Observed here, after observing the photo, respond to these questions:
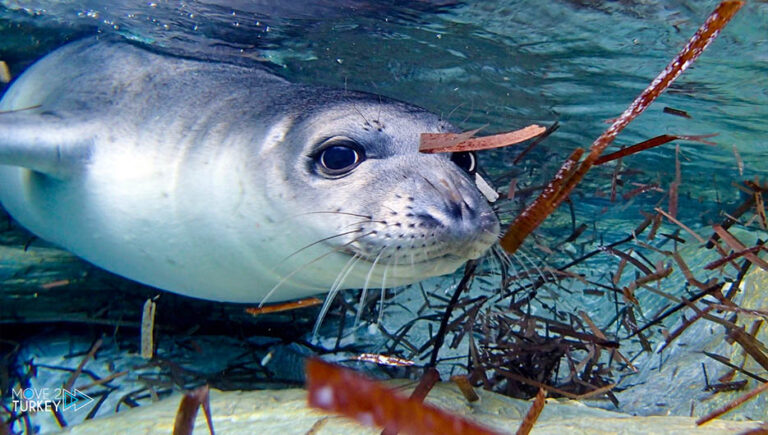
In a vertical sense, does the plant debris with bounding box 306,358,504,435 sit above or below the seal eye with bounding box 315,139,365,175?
below

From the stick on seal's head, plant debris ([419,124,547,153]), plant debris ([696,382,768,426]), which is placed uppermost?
plant debris ([419,124,547,153])

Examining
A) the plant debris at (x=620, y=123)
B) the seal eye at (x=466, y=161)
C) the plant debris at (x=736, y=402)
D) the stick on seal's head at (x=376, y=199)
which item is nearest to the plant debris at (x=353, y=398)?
the plant debris at (x=620, y=123)

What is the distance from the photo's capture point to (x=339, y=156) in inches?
91.6

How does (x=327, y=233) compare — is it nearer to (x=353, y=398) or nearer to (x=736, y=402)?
(x=353, y=398)

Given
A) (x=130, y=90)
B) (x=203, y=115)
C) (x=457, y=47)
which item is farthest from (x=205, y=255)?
(x=457, y=47)

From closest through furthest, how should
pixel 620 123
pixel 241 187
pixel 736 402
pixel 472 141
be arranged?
pixel 620 123, pixel 736 402, pixel 472 141, pixel 241 187

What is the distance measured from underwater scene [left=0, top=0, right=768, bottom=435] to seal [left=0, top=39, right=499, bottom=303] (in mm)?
13

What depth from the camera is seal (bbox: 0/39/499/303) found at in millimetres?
2059

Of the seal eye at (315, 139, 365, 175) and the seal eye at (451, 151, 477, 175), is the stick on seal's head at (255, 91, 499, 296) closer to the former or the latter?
the seal eye at (315, 139, 365, 175)

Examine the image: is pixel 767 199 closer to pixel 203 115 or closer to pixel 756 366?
pixel 756 366

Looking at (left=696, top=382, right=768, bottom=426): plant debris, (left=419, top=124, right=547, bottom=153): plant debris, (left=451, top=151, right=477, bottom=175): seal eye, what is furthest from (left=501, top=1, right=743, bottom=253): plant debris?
(left=451, top=151, right=477, bottom=175): seal eye

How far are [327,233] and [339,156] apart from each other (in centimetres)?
39

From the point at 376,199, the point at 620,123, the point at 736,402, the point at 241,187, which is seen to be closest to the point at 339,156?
the point at 376,199

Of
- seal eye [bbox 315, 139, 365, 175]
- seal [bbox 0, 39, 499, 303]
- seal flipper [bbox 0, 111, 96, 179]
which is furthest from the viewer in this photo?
seal flipper [bbox 0, 111, 96, 179]
